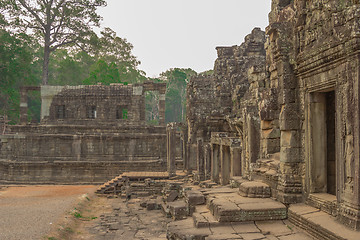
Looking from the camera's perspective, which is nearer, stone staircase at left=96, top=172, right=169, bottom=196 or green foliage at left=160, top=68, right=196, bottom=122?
stone staircase at left=96, top=172, right=169, bottom=196

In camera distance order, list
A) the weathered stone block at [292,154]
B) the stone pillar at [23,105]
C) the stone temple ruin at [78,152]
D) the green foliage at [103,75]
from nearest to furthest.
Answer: the weathered stone block at [292,154], the stone temple ruin at [78,152], the stone pillar at [23,105], the green foliage at [103,75]

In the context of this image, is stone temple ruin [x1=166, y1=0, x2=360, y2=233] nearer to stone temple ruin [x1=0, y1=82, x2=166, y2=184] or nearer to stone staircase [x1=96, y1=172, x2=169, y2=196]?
stone staircase [x1=96, y1=172, x2=169, y2=196]

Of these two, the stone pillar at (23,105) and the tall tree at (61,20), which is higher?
the tall tree at (61,20)

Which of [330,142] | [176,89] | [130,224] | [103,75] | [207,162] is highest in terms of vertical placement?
[176,89]

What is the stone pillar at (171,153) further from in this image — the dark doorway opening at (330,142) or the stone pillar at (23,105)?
the stone pillar at (23,105)

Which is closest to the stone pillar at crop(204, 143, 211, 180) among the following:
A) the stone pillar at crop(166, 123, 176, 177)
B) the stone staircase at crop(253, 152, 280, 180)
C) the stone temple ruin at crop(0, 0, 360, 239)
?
the stone temple ruin at crop(0, 0, 360, 239)

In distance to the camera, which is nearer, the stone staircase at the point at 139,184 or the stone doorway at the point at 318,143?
the stone doorway at the point at 318,143

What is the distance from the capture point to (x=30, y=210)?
12.1 m

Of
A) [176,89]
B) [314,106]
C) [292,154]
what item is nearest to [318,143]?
[292,154]

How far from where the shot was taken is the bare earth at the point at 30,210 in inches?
351

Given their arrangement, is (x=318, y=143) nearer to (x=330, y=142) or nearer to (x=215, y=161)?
(x=330, y=142)

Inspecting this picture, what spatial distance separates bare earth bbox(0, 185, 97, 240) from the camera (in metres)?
8.92

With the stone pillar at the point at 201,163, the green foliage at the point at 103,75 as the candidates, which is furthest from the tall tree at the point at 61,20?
the stone pillar at the point at 201,163

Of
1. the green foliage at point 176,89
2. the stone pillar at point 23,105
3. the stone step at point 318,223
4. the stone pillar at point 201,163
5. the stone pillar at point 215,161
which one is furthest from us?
the green foliage at point 176,89
